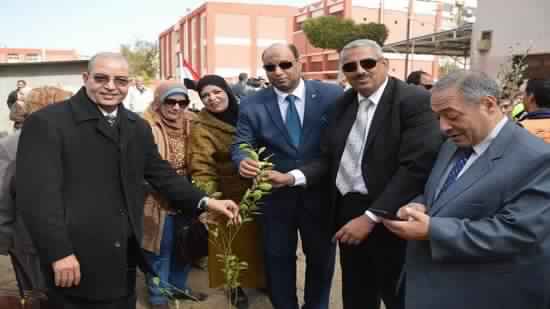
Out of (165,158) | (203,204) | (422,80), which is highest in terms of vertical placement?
(422,80)

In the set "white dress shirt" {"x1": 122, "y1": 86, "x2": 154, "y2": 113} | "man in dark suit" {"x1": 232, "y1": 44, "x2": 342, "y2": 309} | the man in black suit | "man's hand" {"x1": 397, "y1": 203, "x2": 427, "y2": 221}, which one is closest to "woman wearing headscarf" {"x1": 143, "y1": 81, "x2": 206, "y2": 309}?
"man in dark suit" {"x1": 232, "y1": 44, "x2": 342, "y2": 309}

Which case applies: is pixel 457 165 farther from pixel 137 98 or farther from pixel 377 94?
pixel 137 98

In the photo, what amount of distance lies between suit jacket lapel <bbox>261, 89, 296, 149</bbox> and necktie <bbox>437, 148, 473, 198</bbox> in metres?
1.23

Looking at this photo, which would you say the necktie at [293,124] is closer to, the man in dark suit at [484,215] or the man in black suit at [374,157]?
the man in black suit at [374,157]

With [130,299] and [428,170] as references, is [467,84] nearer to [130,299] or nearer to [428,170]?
[428,170]

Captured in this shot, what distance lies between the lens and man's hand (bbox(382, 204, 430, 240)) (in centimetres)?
171

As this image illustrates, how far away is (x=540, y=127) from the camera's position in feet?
10.2

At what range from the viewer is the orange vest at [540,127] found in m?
3.04

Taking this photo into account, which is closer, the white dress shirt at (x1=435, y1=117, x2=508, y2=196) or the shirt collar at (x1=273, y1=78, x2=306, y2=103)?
the white dress shirt at (x1=435, y1=117, x2=508, y2=196)

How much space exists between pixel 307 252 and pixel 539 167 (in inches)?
70.4

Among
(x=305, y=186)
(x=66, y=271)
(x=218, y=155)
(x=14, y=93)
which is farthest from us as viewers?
(x=14, y=93)

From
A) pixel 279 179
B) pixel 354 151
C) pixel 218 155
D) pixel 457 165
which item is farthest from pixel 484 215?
pixel 218 155

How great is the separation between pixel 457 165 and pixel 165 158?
224cm

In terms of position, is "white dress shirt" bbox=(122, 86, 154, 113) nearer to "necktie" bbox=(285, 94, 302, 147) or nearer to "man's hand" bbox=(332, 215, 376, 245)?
"necktie" bbox=(285, 94, 302, 147)
